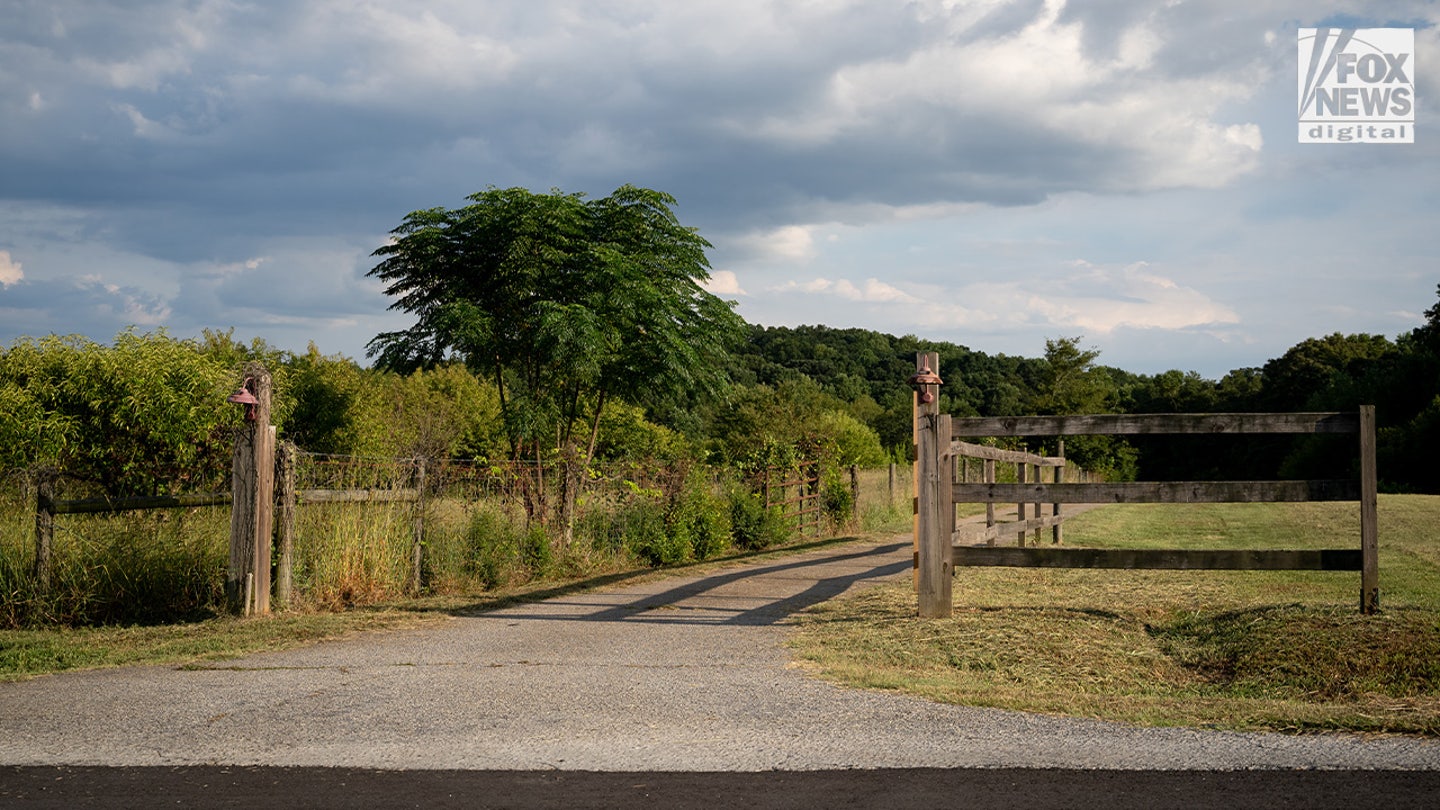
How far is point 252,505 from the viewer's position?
10.1m

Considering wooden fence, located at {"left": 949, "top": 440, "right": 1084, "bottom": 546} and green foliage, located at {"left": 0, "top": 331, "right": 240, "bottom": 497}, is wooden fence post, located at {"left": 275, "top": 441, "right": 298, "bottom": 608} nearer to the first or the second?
green foliage, located at {"left": 0, "top": 331, "right": 240, "bottom": 497}

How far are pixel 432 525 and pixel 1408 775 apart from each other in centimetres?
956

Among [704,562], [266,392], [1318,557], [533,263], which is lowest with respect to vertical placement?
[704,562]

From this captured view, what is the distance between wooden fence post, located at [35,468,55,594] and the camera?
1001 centimetres

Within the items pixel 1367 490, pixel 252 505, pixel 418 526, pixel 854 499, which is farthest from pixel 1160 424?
pixel 854 499

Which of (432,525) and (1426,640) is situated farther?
(432,525)

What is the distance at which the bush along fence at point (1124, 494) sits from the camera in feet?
26.5

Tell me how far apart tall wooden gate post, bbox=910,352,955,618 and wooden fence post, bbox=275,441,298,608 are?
19.5 feet

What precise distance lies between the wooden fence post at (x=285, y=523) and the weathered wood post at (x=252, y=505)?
7 cm

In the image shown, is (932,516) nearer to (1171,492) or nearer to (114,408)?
(1171,492)

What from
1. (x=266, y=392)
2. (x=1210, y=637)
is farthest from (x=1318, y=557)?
(x=266, y=392)

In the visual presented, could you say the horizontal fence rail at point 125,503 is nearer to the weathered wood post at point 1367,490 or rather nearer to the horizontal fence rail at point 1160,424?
the horizontal fence rail at point 1160,424

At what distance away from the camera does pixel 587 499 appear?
14328 mm

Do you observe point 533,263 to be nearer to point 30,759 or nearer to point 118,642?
point 118,642
